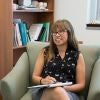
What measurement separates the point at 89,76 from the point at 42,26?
3.94 ft

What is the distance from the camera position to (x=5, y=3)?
101 inches

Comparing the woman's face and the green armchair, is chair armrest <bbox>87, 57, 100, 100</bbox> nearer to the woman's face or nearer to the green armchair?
the green armchair

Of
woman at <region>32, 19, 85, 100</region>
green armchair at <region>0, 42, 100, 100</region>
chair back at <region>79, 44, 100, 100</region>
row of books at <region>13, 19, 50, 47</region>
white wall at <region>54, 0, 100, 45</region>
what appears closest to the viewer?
green armchair at <region>0, 42, 100, 100</region>

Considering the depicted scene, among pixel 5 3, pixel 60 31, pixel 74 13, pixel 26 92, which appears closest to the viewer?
pixel 60 31

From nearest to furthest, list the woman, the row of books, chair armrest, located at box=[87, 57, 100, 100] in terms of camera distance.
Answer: chair armrest, located at box=[87, 57, 100, 100], the woman, the row of books

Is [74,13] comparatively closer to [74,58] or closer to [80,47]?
[80,47]

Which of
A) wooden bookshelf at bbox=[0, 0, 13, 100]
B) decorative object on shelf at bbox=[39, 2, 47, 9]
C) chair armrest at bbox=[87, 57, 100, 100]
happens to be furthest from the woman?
decorative object on shelf at bbox=[39, 2, 47, 9]

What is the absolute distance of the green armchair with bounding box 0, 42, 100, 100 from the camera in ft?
6.48

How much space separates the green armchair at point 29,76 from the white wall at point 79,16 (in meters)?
0.76

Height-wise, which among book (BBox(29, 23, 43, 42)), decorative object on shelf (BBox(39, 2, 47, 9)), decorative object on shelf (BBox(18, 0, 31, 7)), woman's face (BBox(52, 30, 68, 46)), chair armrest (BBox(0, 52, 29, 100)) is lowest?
chair armrest (BBox(0, 52, 29, 100))

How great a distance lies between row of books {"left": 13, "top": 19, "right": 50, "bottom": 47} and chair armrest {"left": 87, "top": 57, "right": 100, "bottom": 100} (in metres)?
1.02

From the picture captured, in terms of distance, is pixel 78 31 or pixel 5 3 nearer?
pixel 5 3

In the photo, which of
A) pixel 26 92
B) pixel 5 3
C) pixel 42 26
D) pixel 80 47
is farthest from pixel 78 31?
pixel 26 92

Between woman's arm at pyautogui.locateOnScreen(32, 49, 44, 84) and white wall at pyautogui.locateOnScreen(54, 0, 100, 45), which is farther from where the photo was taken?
white wall at pyautogui.locateOnScreen(54, 0, 100, 45)
